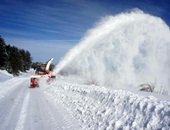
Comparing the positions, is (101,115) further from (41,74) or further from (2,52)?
(2,52)

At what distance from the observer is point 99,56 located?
23.0m

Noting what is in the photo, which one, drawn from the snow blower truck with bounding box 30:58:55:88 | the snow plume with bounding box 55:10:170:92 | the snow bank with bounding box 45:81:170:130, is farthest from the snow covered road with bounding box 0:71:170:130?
the snow blower truck with bounding box 30:58:55:88

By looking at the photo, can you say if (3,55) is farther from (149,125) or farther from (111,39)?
(149,125)

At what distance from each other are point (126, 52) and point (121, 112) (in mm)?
13253

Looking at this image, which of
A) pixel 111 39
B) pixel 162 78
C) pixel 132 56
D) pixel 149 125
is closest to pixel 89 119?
pixel 149 125

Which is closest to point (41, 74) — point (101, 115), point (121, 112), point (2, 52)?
point (101, 115)

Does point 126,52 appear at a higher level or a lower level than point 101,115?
higher

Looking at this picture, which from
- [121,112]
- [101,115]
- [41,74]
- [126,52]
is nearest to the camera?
[121,112]

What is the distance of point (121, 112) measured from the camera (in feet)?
27.1

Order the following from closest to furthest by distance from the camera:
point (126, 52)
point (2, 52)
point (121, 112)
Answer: point (121, 112) → point (126, 52) → point (2, 52)

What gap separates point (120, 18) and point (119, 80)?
617cm

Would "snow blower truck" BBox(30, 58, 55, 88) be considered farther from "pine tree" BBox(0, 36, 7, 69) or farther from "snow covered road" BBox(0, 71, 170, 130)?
"pine tree" BBox(0, 36, 7, 69)

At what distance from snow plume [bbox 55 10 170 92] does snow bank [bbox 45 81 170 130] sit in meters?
8.34

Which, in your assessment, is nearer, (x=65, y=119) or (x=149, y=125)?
(x=149, y=125)
